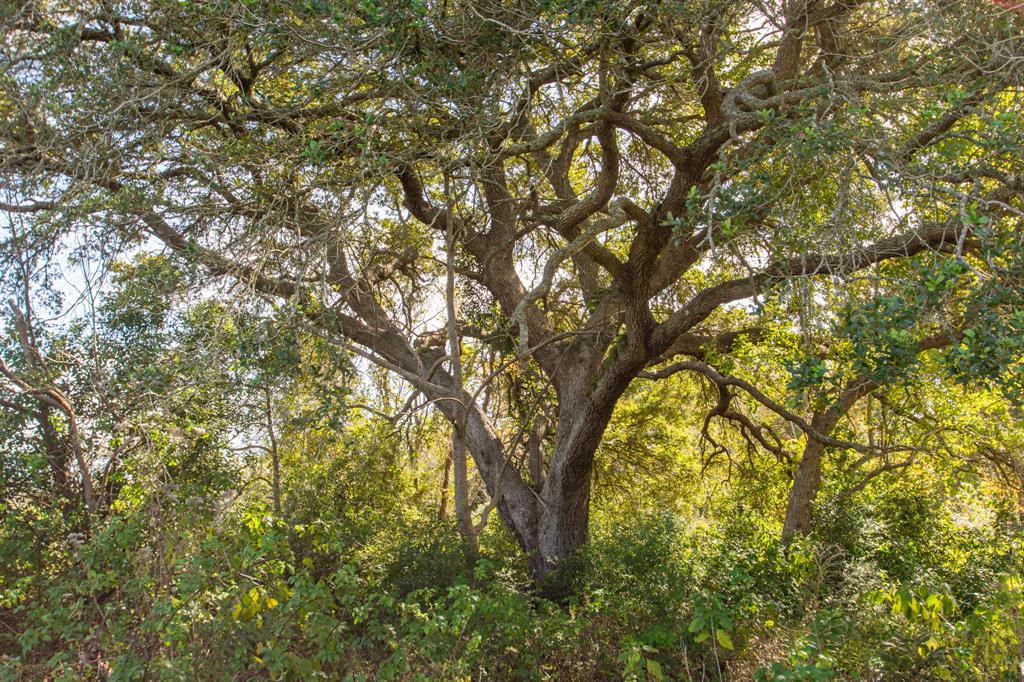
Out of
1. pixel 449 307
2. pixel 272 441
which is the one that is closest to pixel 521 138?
pixel 449 307

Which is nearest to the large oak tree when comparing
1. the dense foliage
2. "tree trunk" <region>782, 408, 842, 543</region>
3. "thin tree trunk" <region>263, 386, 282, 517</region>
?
the dense foliage

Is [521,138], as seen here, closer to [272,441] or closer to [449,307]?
[449,307]

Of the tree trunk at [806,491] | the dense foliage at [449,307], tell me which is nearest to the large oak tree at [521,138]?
the dense foliage at [449,307]

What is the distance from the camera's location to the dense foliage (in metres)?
4.08

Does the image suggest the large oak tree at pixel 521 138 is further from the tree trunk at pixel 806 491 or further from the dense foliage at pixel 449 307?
the tree trunk at pixel 806 491

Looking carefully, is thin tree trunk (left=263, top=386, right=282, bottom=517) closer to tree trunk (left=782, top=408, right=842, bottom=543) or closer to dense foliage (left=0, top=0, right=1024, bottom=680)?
dense foliage (left=0, top=0, right=1024, bottom=680)

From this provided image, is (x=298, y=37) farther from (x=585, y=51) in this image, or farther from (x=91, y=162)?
Result: (x=585, y=51)

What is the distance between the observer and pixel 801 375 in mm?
3889

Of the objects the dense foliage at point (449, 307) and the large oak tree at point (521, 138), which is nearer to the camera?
the dense foliage at point (449, 307)

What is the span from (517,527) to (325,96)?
4868 mm

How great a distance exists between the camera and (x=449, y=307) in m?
6.04

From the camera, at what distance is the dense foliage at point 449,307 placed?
4.08 metres

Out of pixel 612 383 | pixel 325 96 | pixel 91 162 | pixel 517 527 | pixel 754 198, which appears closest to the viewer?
pixel 754 198

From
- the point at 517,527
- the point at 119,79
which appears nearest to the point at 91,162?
the point at 119,79
